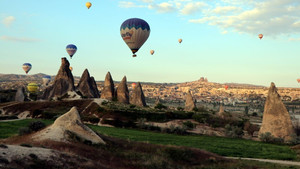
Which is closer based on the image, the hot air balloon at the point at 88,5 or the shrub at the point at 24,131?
the shrub at the point at 24,131

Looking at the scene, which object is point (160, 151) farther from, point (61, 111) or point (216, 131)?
point (61, 111)

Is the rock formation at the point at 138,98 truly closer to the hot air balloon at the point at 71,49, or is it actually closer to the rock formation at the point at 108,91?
the rock formation at the point at 108,91

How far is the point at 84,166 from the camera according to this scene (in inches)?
615

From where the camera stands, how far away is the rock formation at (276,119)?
138ft

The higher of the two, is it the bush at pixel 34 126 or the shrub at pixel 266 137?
the bush at pixel 34 126

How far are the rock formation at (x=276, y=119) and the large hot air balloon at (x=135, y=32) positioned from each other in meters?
27.5

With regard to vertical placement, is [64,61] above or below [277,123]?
above

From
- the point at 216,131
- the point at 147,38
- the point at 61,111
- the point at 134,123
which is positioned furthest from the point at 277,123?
the point at 61,111

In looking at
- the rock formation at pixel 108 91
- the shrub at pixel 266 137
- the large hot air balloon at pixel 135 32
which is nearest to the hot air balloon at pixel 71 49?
the rock formation at pixel 108 91

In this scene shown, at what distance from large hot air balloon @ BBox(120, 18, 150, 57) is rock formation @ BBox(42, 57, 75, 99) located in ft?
133

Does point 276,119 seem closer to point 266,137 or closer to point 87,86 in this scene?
point 266,137

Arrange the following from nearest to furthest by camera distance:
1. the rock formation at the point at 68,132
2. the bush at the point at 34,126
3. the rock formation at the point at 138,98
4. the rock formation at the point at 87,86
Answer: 1. the rock formation at the point at 68,132
2. the bush at the point at 34,126
3. the rock formation at the point at 138,98
4. the rock formation at the point at 87,86

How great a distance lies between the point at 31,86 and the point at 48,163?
102m

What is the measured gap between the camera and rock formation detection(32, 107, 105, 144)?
22.3 meters
